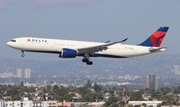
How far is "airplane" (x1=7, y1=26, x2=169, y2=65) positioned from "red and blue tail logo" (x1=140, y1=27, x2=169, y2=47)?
827 mm

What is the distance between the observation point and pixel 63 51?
72062 mm

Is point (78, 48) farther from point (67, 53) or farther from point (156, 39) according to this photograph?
point (156, 39)

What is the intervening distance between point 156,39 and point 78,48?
1286 centimetres

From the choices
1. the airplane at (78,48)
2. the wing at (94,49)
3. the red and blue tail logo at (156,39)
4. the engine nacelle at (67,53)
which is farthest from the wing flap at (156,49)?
the engine nacelle at (67,53)

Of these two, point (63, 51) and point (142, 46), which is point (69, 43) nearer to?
point (63, 51)

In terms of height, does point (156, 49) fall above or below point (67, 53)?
above

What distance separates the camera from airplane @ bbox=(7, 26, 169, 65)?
2825 inches

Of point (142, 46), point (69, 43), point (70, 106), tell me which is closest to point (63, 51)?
point (69, 43)

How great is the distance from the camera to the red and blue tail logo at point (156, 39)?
80.6 m

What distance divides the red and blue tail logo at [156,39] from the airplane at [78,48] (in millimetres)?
827

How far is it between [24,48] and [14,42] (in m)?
1.76

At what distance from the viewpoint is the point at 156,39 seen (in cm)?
8119

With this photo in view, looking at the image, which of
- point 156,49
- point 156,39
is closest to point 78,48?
point 156,49

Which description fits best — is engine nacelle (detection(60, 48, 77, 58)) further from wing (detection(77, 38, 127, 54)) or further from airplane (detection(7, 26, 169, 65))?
wing (detection(77, 38, 127, 54))
